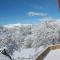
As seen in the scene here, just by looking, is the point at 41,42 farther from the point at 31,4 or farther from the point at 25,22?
the point at 31,4

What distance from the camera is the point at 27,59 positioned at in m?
1.98

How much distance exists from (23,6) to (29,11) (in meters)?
0.10

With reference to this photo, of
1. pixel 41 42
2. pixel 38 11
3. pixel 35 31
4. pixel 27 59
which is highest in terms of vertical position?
pixel 38 11

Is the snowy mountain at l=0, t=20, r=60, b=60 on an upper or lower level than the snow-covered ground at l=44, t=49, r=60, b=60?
upper

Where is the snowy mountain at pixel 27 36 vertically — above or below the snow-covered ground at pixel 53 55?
above

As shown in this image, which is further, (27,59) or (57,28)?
(57,28)

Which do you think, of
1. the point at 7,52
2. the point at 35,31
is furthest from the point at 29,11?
the point at 7,52

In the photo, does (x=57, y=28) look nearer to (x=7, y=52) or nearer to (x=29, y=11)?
(x=29, y=11)

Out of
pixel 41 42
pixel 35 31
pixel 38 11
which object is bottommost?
pixel 41 42

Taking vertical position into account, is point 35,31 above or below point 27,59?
above

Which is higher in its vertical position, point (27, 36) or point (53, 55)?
point (27, 36)

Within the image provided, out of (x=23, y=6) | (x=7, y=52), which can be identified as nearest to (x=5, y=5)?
(x=23, y=6)

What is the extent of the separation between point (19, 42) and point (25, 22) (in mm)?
256

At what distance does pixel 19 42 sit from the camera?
201cm
